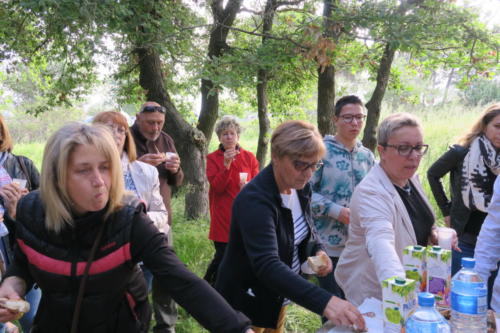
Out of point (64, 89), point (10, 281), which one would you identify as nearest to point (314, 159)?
point (10, 281)

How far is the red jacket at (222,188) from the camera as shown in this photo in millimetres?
4160

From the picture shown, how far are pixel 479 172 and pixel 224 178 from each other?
2.31m

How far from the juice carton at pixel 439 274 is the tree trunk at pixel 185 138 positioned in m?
5.81

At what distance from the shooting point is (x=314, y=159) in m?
2.03

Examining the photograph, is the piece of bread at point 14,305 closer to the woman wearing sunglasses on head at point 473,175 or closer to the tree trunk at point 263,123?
the woman wearing sunglasses on head at point 473,175

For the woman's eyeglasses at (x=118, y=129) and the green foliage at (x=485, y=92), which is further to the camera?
the green foliage at (x=485, y=92)

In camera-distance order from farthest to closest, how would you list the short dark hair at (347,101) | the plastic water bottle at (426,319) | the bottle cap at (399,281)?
the short dark hair at (347,101) → the bottle cap at (399,281) → the plastic water bottle at (426,319)

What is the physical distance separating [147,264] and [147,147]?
→ 7.66 feet

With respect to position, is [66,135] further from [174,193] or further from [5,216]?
[174,193]

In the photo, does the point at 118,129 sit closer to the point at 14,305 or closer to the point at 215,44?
the point at 14,305

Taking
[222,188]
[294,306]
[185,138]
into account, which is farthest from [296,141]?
[185,138]

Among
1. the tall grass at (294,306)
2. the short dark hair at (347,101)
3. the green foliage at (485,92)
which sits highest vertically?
the green foliage at (485,92)

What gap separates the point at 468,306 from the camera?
1.61 m

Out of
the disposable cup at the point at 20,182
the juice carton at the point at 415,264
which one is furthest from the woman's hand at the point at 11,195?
the juice carton at the point at 415,264
